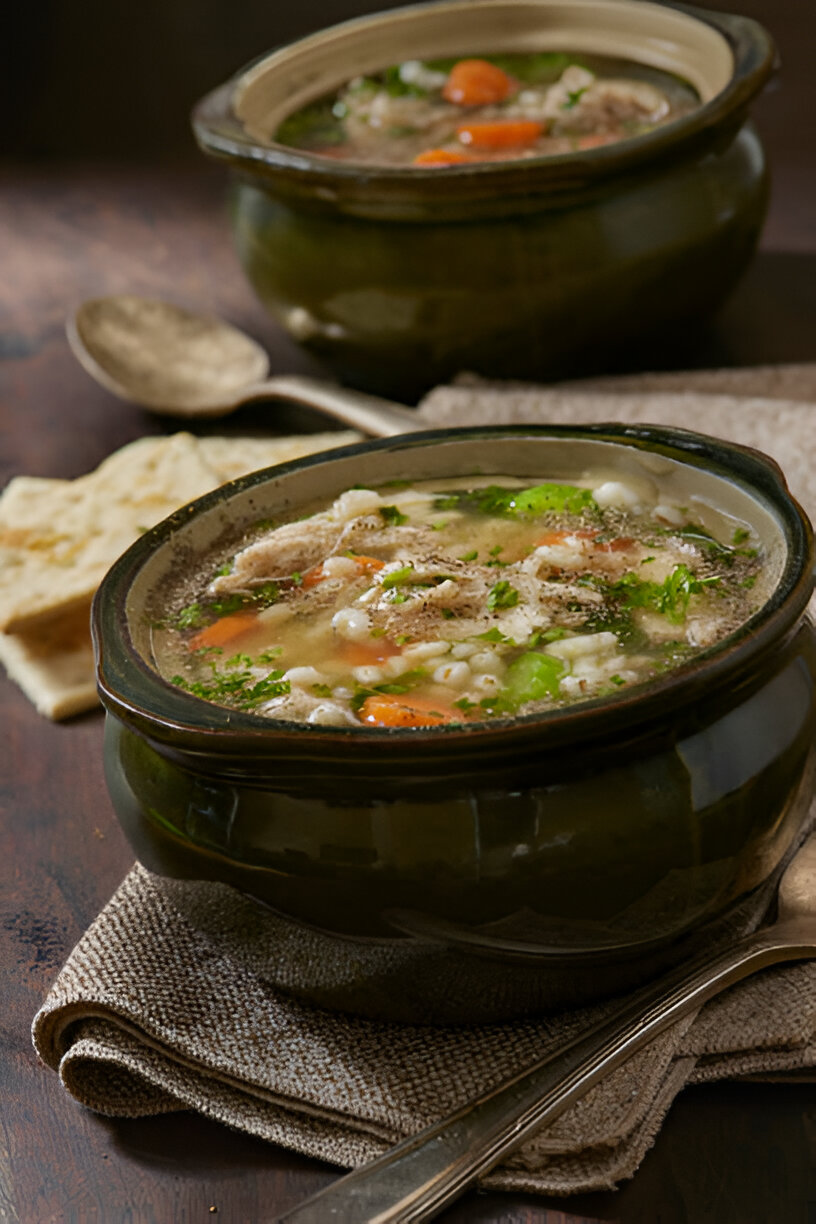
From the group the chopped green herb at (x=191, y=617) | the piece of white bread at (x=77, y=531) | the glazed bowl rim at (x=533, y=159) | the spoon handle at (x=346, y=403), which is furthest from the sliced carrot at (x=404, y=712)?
the glazed bowl rim at (x=533, y=159)

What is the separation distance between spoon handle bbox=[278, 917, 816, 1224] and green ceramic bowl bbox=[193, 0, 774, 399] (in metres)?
1.26

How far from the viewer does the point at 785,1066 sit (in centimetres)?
124

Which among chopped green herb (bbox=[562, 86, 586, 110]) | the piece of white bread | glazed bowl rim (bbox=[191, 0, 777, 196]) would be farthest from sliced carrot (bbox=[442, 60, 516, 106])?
the piece of white bread

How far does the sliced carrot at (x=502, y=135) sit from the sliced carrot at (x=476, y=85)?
0.18 meters

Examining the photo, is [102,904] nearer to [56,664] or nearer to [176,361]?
[56,664]

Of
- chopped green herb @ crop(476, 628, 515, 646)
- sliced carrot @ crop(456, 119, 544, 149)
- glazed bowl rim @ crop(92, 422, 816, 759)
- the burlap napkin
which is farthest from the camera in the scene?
sliced carrot @ crop(456, 119, 544, 149)

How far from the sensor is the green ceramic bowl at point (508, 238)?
2217mm

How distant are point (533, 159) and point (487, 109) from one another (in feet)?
1.96

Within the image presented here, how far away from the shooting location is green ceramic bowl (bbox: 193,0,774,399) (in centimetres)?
222

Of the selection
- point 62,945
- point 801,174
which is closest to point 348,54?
point 801,174

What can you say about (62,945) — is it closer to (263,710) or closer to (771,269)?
(263,710)

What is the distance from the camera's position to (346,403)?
2389 millimetres

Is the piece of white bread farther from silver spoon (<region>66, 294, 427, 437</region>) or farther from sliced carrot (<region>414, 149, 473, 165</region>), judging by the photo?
sliced carrot (<region>414, 149, 473, 165</region>)

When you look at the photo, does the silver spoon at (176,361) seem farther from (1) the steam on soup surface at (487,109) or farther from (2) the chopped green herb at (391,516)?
(2) the chopped green herb at (391,516)
